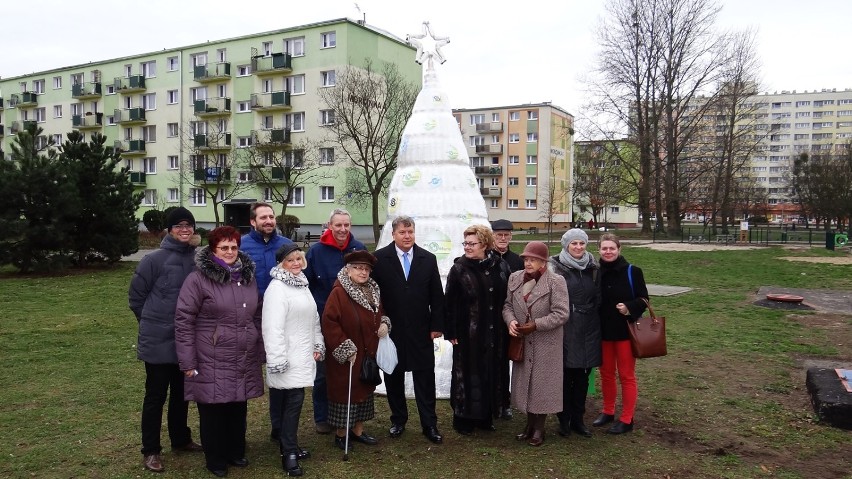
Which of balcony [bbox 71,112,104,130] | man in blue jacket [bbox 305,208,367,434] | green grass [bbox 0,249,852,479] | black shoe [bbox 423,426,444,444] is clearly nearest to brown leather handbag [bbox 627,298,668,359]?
green grass [bbox 0,249,852,479]

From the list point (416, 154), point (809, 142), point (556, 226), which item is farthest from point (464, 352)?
point (809, 142)

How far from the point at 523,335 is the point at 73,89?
182 feet

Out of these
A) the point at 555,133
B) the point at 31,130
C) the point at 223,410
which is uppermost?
the point at 555,133

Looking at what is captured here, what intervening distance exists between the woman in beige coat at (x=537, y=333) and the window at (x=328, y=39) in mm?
35153

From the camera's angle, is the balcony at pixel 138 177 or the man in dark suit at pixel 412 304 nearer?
the man in dark suit at pixel 412 304

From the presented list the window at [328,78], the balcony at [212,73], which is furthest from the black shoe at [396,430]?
the balcony at [212,73]

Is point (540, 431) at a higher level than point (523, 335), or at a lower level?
lower

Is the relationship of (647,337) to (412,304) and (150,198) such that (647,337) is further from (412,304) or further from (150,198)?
(150,198)

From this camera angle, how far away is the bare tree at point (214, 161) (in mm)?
37312

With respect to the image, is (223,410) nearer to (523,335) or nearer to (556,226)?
(523,335)

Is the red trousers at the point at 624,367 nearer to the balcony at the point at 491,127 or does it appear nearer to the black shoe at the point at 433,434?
the black shoe at the point at 433,434

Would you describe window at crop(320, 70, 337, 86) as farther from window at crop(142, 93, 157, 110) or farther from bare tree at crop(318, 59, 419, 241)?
window at crop(142, 93, 157, 110)

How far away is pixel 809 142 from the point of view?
382ft

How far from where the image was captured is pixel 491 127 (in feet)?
218
